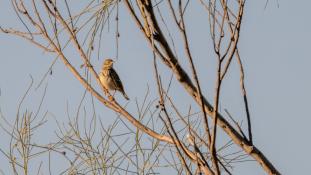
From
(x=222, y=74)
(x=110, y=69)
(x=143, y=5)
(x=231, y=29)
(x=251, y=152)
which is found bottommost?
(x=251, y=152)

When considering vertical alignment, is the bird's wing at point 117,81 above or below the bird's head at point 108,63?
below

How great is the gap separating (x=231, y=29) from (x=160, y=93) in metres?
0.42

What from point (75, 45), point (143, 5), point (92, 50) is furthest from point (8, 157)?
point (143, 5)

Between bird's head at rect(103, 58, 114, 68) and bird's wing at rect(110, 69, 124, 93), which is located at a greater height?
bird's head at rect(103, 58, 114, 68)

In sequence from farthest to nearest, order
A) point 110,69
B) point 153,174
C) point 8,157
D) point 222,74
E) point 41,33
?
point 110,69, point 8,157, point 153,174, point 41,33, point 222,74

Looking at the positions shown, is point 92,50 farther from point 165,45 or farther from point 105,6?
point 165,45

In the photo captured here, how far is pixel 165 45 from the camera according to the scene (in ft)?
8.03

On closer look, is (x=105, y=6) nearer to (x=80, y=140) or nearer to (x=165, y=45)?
(x=165, y=45)

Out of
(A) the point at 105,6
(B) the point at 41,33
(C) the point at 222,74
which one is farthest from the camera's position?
(A) the point at 105,6

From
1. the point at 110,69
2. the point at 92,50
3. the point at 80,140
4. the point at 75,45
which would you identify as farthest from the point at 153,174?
the point at 110,69

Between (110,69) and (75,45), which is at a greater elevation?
(110,69)

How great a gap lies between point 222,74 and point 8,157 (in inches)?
89.9

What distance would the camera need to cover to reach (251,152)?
2.30 meters

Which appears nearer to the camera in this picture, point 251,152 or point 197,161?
point 197,161
